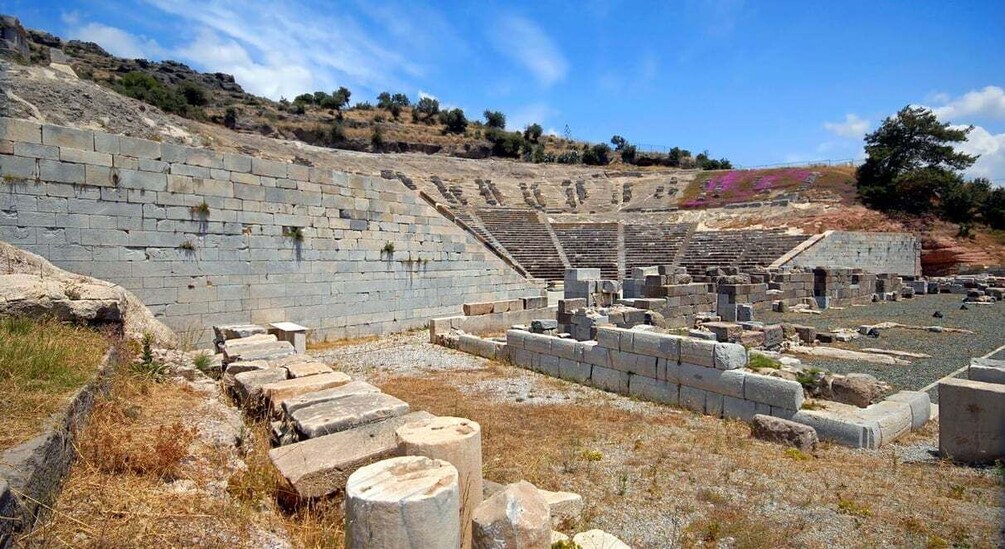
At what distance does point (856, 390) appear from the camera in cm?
768

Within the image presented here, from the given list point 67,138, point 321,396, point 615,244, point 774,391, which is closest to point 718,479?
point 774,391

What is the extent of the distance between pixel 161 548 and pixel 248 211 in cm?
1043

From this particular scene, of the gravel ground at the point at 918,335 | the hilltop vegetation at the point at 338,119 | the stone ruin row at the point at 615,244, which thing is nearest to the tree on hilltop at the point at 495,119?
the hilltop vegetation at the point at 338,119

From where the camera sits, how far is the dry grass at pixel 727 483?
399 centimetres

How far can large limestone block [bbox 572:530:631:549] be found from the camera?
3.42m

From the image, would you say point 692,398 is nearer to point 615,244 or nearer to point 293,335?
point 293,335

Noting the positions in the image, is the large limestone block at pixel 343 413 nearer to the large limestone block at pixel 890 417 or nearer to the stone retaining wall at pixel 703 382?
the stone retaining wall at pixel 703 382

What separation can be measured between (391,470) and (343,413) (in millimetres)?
2034

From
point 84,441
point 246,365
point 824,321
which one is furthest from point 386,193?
point 824,321

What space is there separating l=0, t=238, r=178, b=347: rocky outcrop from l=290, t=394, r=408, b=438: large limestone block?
128 inches

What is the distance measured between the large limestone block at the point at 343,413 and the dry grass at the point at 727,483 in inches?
45.6

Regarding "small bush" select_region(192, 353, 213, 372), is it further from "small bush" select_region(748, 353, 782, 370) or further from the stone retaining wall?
"small bush" select_region(748, 353, 782, 370)

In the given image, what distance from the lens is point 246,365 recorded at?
7.27 meters

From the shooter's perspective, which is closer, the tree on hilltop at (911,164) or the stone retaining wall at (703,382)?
the stone retaining wall at (703,382)
